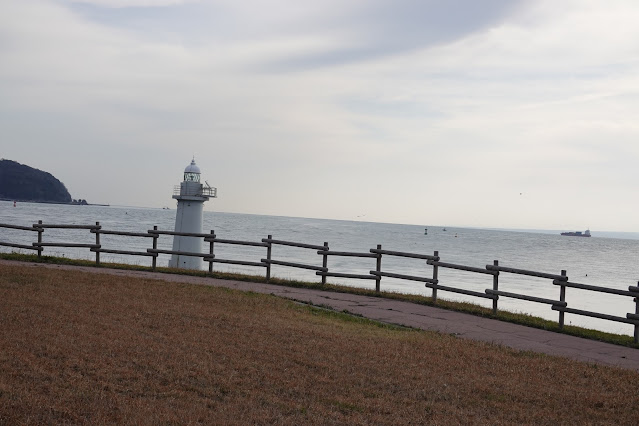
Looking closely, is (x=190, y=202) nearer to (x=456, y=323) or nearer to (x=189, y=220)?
(x=189, y=220)

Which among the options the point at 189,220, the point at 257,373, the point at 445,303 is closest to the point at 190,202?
the point at 189,220

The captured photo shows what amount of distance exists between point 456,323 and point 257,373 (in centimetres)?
714

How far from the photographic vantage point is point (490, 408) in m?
7.76

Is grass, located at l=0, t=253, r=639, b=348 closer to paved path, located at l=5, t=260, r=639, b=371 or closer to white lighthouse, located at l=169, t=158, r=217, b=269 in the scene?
paved path, located at l=5, t=260, r=639, b=371

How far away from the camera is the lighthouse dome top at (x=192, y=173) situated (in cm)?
3472

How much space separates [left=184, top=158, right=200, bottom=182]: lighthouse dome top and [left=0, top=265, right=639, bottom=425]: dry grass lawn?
2182cm

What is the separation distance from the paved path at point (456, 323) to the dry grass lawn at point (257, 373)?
1.12 metres

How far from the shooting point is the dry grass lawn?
6.87 meters

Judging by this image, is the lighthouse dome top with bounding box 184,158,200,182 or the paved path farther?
Result: the lighthouse dome top with bounding box 184,158,200,182

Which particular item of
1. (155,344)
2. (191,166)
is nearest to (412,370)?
(155,344)

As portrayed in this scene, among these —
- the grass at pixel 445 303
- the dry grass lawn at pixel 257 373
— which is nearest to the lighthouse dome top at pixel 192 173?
the grass at pixel 445 303

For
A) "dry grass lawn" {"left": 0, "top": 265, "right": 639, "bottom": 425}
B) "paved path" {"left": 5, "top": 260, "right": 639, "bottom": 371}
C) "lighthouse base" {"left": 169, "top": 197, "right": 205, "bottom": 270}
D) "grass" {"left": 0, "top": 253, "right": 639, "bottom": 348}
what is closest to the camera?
"dry grass lawn" {"left": 0, "top": 265, "right": 639, "bottom": 425}

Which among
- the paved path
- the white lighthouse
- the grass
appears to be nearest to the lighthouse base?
the white lighthouse

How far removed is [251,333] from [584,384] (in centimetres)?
499
